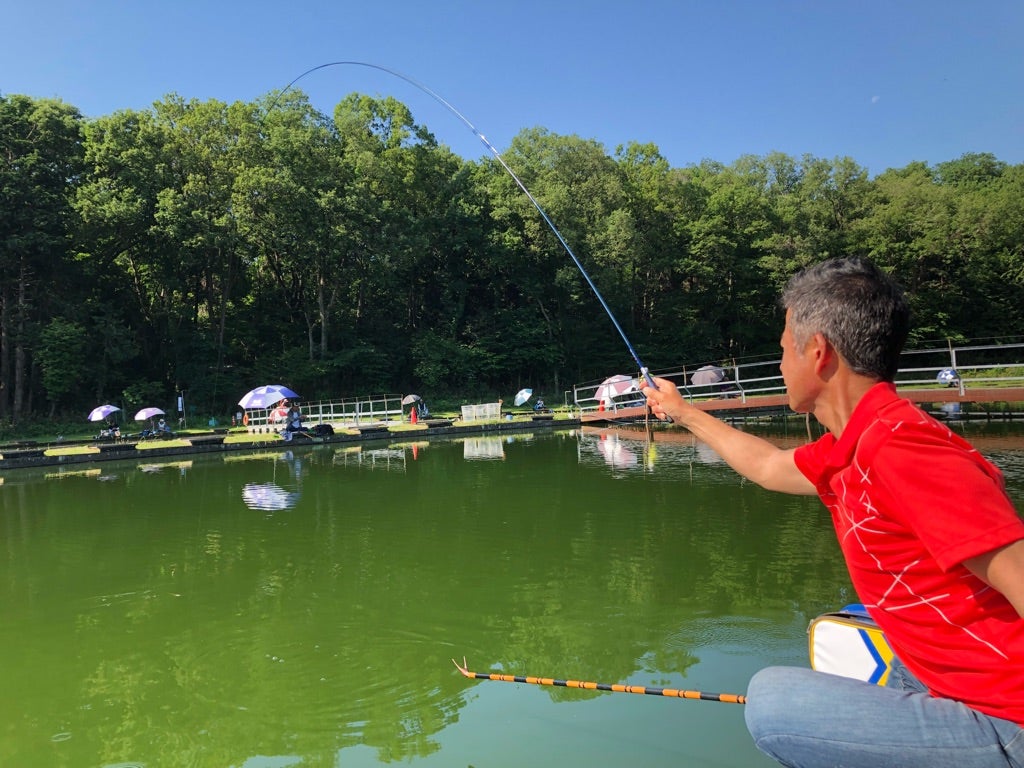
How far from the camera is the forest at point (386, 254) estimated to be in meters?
31.4

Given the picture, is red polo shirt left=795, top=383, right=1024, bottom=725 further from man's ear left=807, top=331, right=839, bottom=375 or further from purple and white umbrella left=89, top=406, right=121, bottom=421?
purple and white umbrella left=89, top=406, right=121, bottom=421

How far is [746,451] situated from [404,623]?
13.7ft

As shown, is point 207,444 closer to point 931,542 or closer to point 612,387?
point 612,387

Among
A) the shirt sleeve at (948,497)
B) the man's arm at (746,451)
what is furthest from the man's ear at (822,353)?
the man's arm at (746,451)

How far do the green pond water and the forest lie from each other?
23752 mm

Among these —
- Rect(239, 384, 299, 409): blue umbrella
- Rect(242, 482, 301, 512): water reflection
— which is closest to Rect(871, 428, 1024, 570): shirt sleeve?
Rect(242, 482, 301, 512): water reflection

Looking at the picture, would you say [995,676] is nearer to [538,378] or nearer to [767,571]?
[767,571]

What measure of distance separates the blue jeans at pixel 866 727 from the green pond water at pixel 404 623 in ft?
7.40

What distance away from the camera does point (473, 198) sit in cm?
4144

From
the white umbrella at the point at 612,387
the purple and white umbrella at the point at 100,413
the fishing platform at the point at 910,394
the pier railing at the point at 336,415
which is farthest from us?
the pier railing at the point at 336,415

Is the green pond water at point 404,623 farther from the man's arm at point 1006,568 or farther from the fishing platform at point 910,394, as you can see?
the fishing platform at point 910,394

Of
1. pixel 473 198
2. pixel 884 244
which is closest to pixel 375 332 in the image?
pixel 473 198

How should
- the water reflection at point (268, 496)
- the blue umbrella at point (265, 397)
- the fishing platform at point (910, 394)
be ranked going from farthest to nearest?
the blue umbrella at point (265, 397) < the fishing platform at point (910, 394) < the water reflection at point (268, 496)

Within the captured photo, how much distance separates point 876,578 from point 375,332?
40125 millimetres
